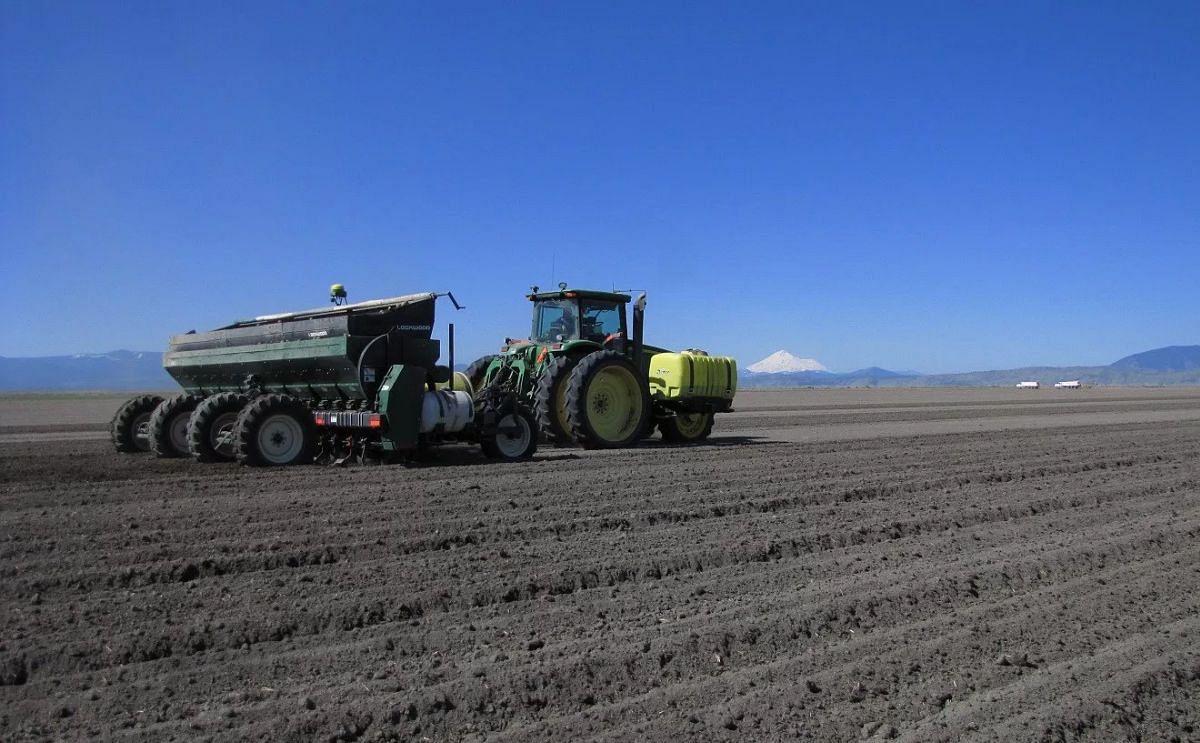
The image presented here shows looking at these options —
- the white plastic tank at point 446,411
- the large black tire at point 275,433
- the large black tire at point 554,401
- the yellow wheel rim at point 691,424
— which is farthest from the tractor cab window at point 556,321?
the large black tire at point 275,433

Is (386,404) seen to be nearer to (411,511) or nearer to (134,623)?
(411,511)

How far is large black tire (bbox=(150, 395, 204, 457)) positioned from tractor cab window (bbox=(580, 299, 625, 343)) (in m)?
5.23

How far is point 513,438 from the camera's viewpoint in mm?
11320

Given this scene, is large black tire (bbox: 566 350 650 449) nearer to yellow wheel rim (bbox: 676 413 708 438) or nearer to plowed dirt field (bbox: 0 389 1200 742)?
yellow wheel rim (bbox: 676 413 708 438)

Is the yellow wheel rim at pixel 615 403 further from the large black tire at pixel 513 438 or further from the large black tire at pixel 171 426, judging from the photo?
the large black tire at pixel 171 426

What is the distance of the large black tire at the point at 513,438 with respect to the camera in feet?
36.5

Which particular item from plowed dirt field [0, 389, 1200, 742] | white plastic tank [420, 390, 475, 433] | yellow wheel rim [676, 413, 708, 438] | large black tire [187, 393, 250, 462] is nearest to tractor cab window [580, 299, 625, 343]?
yellow wheel rim [676, 413, 708, 438]

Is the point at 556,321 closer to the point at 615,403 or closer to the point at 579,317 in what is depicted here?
the point at 579,317

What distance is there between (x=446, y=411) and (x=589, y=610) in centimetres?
597

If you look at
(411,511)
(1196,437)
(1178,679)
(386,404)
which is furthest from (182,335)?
(1196,437)

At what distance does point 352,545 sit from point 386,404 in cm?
387

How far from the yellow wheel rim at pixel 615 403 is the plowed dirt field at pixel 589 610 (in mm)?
3788

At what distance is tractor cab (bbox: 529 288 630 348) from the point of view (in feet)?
43.7

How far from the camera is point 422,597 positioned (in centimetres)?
492
